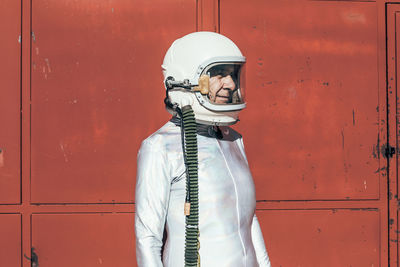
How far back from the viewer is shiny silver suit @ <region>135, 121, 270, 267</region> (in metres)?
1.89

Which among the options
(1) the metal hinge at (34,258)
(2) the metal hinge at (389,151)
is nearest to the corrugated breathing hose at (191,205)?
(1) the metal hinge at (34,258)

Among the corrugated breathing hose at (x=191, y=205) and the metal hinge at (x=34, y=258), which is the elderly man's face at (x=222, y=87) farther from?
the metal hinge at (x=34, y=258)

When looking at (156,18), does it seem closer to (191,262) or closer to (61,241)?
(61,241)

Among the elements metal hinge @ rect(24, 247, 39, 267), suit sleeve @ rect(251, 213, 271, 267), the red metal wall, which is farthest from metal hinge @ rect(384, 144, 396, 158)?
metal hinge @ rect(24, 247, 39, 267)

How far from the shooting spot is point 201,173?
199 cm

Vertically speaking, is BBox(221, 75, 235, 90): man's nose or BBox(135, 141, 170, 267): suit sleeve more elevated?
BBox(221, 75, 235, 90): man's nose

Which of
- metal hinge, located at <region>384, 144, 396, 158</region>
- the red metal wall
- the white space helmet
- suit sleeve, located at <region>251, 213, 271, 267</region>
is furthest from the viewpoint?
metal hinge, located at <region>384, 144, 396, 158</region>

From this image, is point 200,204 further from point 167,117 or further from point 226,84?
point 167,117

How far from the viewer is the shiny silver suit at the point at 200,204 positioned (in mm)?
1894

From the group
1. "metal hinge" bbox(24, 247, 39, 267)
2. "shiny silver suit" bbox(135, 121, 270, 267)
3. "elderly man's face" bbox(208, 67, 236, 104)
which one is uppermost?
"elderly man's face" bbox(208, 67, 236, 104)

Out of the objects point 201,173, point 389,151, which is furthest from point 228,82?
point 389,151

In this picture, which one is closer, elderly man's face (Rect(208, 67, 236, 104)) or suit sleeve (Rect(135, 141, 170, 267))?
suit sleeve (Rect(135, 141, 170, 267))

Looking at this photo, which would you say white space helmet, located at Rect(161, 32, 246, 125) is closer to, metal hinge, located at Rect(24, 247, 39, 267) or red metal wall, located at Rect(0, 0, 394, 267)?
red metal wall, located at Rect(0, 0, 394, 267)

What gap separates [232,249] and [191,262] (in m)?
0.17
